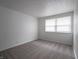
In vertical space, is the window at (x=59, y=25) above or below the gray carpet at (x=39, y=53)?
above

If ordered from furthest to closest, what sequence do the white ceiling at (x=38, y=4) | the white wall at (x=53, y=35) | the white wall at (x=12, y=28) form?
the white wall at (x=53, y=35) < the white wall at (x=12, y=28) < the white ceiling at (x=38, y=4)

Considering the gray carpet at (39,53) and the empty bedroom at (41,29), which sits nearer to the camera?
the gray carpet at (39,53)

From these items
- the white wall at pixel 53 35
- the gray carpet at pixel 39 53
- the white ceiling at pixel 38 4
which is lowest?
the gray carpet at pixel 39 53

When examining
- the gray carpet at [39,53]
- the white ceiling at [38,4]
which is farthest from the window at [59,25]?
the gray carpet at [39,53]

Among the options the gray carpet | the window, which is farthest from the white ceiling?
the gray carpet

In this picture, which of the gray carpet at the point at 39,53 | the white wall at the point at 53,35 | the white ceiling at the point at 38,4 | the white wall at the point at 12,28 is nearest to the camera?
the gray carpet at the point at 39,53

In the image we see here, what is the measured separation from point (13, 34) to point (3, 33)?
0.58 metres

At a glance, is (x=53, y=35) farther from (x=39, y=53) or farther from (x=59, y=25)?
(x=39, y=53)

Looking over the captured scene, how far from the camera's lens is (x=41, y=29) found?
518 centimetres

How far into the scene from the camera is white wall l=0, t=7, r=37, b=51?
2605mm

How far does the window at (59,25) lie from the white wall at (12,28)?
7.59 feet

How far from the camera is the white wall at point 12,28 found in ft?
8.55

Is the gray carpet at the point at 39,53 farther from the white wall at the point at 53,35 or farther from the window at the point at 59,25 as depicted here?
the window at the point at 59,25

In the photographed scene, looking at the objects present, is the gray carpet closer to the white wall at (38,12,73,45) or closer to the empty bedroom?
the empty bedroom
